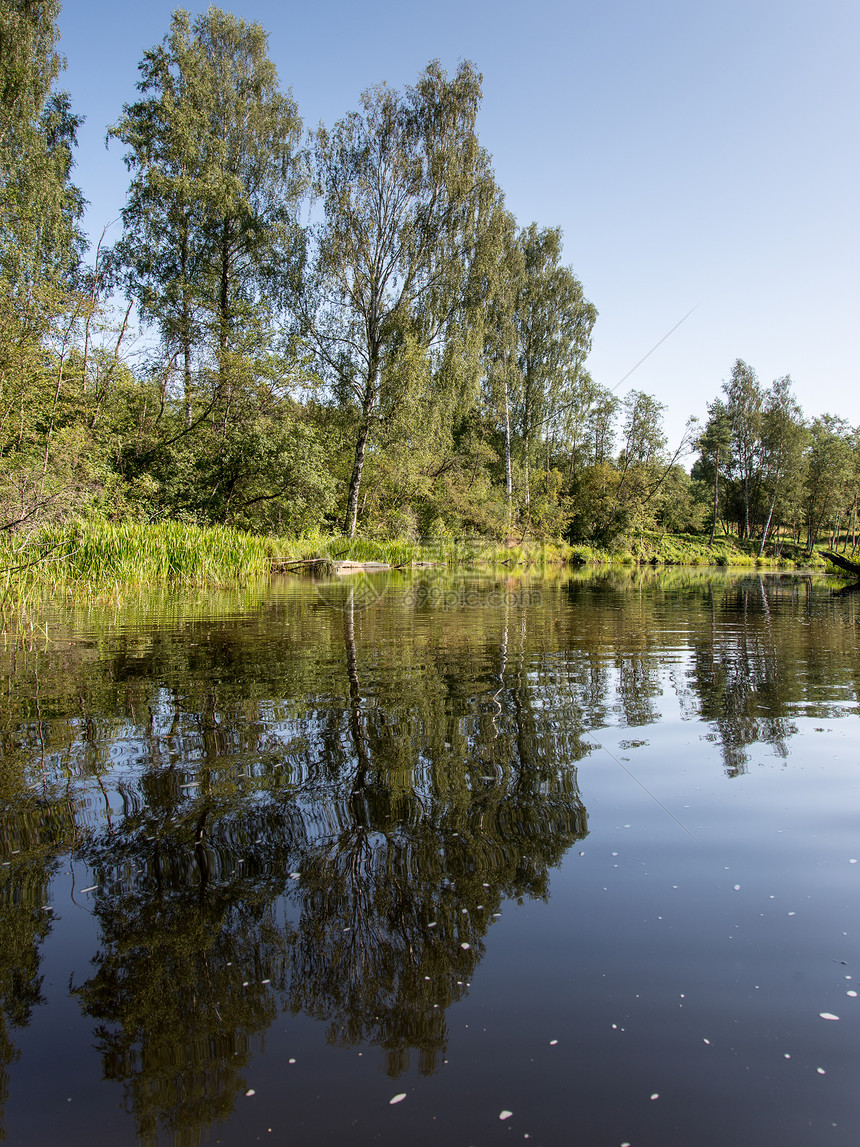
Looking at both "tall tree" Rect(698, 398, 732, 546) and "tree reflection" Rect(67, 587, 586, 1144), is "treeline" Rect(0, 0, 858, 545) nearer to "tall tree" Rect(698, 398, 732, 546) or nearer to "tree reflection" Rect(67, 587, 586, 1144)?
"tree reflection" Rect(67, 587, 586, 1144)

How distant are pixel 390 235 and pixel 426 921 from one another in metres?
28.4

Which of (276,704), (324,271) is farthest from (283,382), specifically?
(276,704)

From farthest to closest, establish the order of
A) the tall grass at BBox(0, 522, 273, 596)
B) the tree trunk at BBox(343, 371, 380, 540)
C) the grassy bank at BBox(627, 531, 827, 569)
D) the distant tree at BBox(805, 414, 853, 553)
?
the distant tree at BBox(805, 414, 853, 553) < the grassy bank at BBox(627, 531, 827, 569) < the tree trunk at BBox(343, 371, 380, 540) < the tall grass at BBox(0, 522, 273, 596)

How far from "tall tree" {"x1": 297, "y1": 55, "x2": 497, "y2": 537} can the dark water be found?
76.4 feet

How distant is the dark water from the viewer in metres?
1.57

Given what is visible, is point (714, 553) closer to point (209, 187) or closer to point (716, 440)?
point (716, 440)

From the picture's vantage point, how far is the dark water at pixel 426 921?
1565 mm

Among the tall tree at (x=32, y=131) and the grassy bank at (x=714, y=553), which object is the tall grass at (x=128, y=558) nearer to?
the tall tree at (x=32, y=131)

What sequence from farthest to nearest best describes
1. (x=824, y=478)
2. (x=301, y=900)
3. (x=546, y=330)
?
(x=824, y=478), (x=546, y=330), (x=301, y=900)

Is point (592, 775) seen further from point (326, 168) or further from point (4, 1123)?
point (326, 168)

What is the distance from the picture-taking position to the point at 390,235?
86.6 feet

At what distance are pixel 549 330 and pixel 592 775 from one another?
39.0 meters

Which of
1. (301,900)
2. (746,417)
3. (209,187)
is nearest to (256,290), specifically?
(209,187)

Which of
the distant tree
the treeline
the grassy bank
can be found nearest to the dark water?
the treeline
